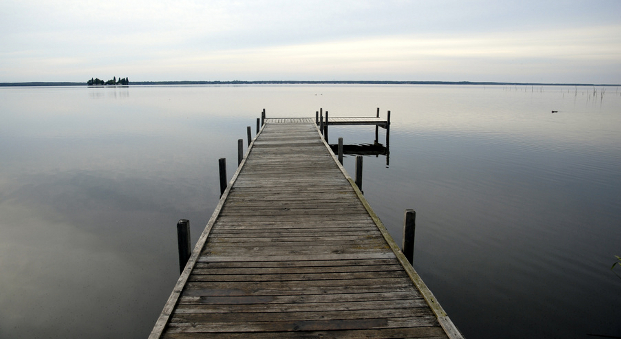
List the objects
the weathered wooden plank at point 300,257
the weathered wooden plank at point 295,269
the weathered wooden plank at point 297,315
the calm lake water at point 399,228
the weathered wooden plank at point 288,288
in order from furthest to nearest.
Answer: the calm lake water at point 399,228
the weathered wooden plank at point 300,257
the weathered wooden plank at point 295,269
the weathered wooden plank at point 288,288
the weathered wooden plank at point 297,315

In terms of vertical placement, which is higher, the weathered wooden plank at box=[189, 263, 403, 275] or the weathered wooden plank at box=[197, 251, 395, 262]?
the weathered wooden plank at box=[197, 251, 395, 262]

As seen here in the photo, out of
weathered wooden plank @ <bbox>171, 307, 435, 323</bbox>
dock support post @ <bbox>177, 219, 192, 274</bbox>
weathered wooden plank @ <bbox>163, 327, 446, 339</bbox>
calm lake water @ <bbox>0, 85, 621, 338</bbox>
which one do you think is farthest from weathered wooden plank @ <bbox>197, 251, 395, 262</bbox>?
calm lake water @ <bbox>0, 85, 621, 338</bbox>

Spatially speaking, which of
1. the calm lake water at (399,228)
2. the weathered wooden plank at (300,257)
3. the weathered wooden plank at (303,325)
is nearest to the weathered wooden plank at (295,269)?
the weathered wooden plank at (300,257)

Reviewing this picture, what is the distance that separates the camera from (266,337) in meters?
4.11

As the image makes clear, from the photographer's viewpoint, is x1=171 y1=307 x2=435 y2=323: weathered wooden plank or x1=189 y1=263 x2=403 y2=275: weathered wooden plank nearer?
x1=171 y1=307 x2=435 y2=323: weathered wooden plank

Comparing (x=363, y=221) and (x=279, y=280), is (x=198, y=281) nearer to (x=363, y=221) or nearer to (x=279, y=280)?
(x=279, y=280)


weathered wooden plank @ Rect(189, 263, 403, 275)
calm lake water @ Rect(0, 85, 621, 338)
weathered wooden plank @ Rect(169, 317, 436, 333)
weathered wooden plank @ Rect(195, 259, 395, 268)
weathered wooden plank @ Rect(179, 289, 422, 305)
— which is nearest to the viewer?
weathered wooden plank @ Rect(169, 317, 436, 333)

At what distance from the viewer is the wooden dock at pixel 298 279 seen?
4262 millimetres

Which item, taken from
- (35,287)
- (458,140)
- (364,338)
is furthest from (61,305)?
(458,140)

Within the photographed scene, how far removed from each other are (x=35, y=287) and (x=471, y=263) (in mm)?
9506

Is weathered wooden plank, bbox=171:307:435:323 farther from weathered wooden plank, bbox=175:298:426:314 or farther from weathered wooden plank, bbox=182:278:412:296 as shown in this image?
weathered wooden plank, bbox=182:278:412:296

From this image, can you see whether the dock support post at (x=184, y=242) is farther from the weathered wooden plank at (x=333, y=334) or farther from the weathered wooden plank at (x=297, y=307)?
the weathered wooden plank at (x=333, y=334)

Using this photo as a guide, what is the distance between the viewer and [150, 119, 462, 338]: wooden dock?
4.26 metres

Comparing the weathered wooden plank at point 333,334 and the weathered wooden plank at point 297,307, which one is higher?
the weathered wooden plank at point 297,307
